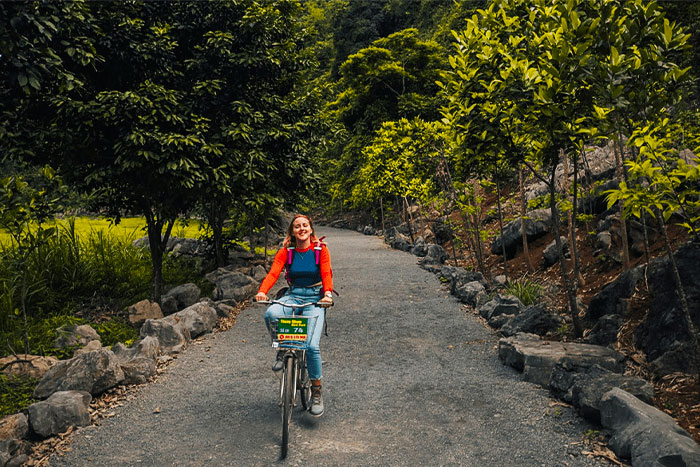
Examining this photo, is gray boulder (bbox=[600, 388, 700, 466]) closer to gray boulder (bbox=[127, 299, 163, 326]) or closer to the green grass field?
gray boulder (bbox=[127, 299, 163, 326])

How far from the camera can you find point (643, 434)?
330 centimetres

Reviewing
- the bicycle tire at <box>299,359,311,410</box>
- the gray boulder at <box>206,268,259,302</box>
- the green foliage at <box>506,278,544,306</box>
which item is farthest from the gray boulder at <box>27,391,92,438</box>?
the green foliage at <box>506,278,544,306</box>

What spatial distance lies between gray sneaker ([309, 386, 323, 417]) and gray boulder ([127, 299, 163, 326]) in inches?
204

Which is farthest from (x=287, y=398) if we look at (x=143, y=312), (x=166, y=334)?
(x=143, y=312)

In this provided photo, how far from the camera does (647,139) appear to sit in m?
3.31

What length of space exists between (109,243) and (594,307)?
A: 10.3m

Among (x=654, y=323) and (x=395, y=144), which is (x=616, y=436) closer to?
(x=654, y=323)

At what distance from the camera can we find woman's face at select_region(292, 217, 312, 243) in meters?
4.30

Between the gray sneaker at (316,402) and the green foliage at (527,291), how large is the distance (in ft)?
16.8

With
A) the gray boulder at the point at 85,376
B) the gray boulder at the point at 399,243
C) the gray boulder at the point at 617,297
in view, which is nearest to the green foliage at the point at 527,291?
the gray boulder at the point at 617,297

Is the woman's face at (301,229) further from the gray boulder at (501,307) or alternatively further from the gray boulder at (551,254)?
the gray boulder at (551,254)

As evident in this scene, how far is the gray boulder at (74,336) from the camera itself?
6.74 m

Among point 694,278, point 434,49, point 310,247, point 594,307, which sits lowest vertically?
point 594,307

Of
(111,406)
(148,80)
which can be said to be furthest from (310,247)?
(148,80)
